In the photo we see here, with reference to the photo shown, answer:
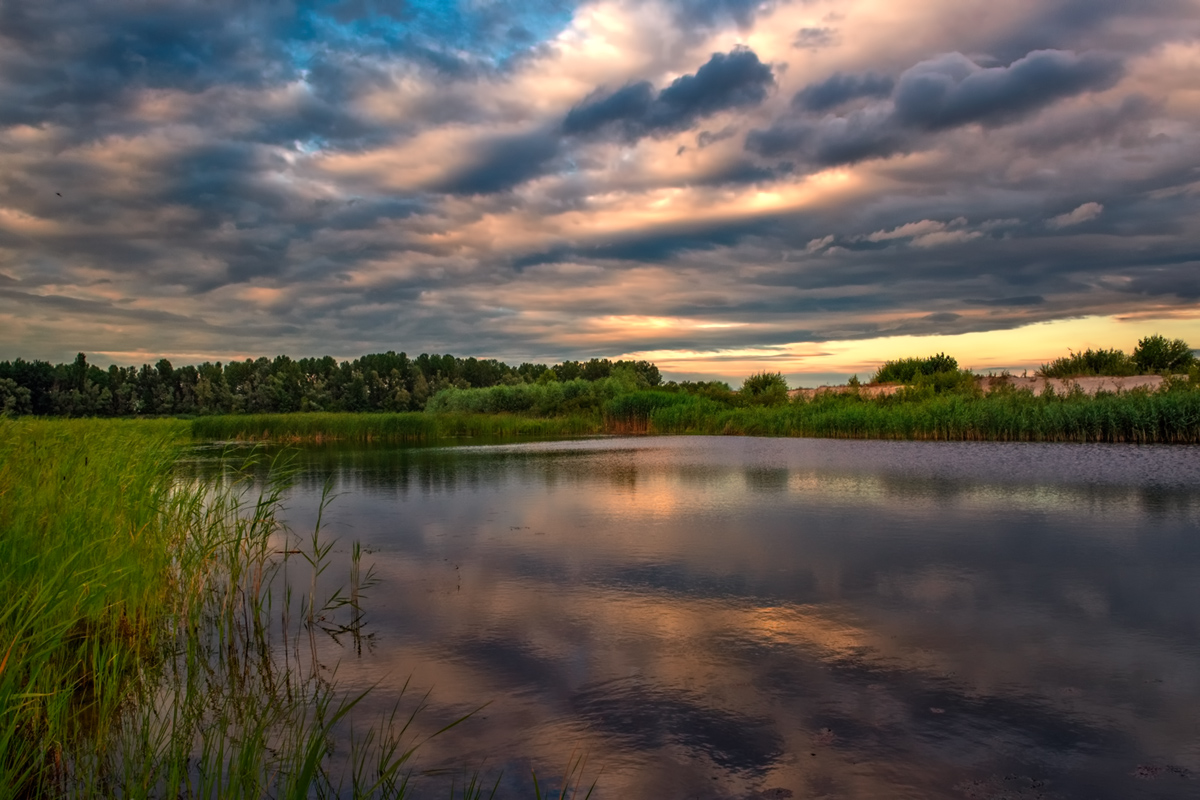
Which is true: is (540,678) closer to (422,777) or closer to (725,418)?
(422,777)

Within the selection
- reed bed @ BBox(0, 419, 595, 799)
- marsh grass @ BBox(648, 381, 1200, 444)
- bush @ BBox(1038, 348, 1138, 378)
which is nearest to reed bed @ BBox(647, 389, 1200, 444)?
marsh grass @ BBox(648, 381, 1200, 444)

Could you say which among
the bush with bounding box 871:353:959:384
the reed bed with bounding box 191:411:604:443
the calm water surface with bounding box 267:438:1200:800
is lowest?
the calm water surface with bounding box 267:438:1200:800

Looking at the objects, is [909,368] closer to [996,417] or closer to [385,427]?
[996,417]

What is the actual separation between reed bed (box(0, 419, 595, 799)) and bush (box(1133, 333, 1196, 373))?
123ft

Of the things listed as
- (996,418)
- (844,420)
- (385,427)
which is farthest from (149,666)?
(385,427)

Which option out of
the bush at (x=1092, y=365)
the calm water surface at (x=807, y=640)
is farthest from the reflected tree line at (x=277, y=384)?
the calm water surface at (x=807, y=640)

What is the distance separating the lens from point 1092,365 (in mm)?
33188

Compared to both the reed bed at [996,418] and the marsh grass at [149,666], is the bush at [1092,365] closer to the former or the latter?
the reed bed at [996,418]

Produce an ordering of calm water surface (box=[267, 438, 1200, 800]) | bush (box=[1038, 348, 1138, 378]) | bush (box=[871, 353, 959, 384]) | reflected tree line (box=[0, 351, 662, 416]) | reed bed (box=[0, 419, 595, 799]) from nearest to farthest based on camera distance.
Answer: reed bed (box=[0, 419, 595, 799]) < calm water surface (box=[267, 438, 1200, 800]) < bush (box=[1038, 348, 1138, 378]) < bush (box=[871, 353, 959, 384]) < reflected tree line (box=[0, 351, 662, 416])

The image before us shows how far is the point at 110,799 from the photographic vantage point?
116 inches

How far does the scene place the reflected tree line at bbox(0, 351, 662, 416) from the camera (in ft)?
192

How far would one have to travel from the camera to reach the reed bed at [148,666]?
10.5ft

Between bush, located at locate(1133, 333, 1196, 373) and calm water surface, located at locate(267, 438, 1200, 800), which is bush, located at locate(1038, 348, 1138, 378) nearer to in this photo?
bush, located at locate(1133, 333, 1196, 373)

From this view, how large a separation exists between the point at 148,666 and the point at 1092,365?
38.8 meters
